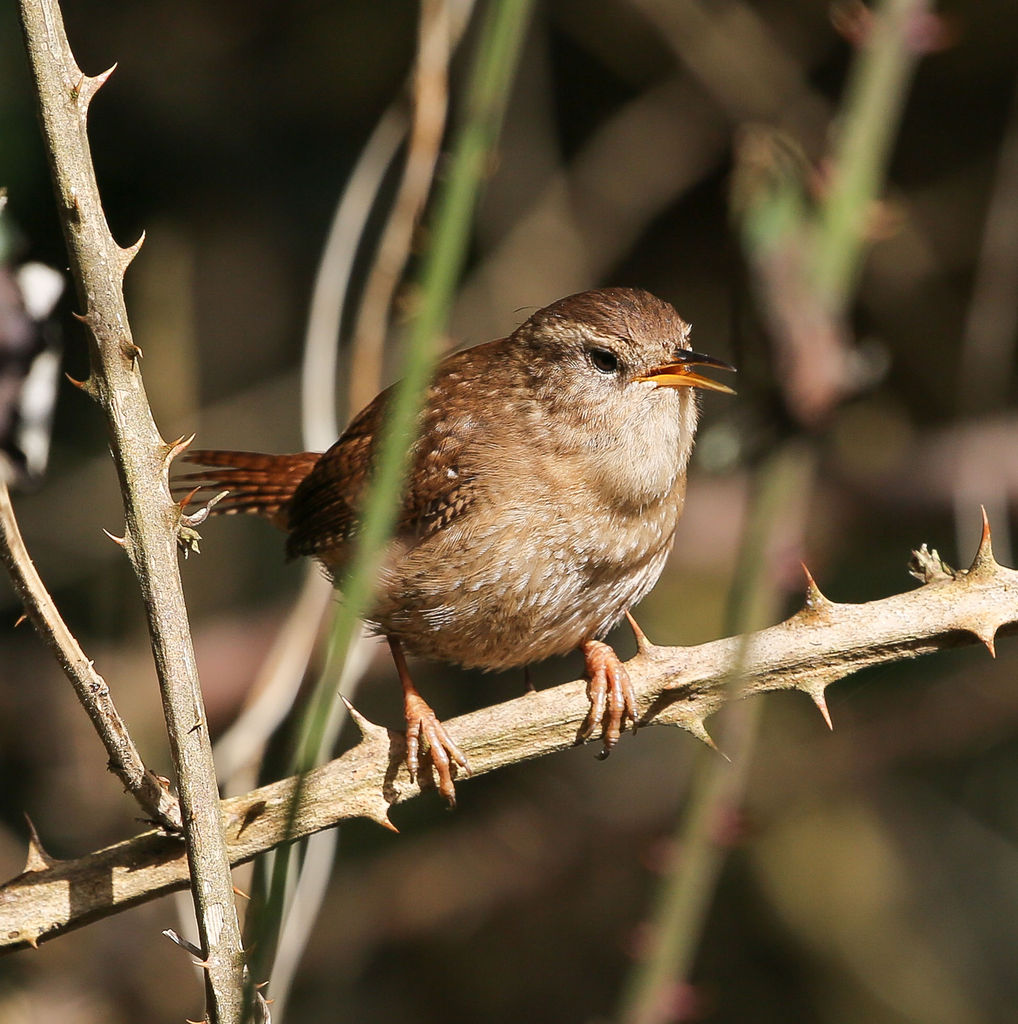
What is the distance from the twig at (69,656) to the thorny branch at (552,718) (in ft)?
0.65

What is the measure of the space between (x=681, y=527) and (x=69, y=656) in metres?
4.14

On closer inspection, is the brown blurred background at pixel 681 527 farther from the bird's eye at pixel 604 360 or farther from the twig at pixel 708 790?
the twig at pixel 708 790

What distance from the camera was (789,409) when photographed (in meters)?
1.07

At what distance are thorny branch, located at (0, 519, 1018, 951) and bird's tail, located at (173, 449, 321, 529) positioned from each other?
1.18 m

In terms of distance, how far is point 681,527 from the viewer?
5.64 meters

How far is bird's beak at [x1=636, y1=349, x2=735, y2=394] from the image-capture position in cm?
266

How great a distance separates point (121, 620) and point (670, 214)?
119 inches

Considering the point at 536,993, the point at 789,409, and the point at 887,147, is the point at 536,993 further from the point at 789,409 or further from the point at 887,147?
the point at 789,409

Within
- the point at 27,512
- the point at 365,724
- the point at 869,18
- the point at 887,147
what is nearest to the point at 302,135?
the point at 27,512

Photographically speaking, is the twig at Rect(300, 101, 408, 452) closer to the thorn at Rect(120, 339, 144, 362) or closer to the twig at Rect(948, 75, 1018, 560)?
the thorn at Rect(120, 339, 144, 362)

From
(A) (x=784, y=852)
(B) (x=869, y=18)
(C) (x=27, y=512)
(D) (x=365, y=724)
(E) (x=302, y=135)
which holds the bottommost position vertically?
(D) (x=365, y=724)

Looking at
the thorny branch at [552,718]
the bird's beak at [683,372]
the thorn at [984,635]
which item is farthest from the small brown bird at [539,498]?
the thorn at [984,635]

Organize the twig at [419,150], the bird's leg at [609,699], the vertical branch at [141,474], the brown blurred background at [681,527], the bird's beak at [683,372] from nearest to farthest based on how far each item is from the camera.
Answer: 1. the vertical branch at [141,474]
2. the bird's leg at [609,699]
3. the bird's beak at [683,372]
4. the twig at [419,150]
5. the brown blurred background at [681,527]

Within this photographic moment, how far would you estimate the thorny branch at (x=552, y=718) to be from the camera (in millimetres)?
2033
